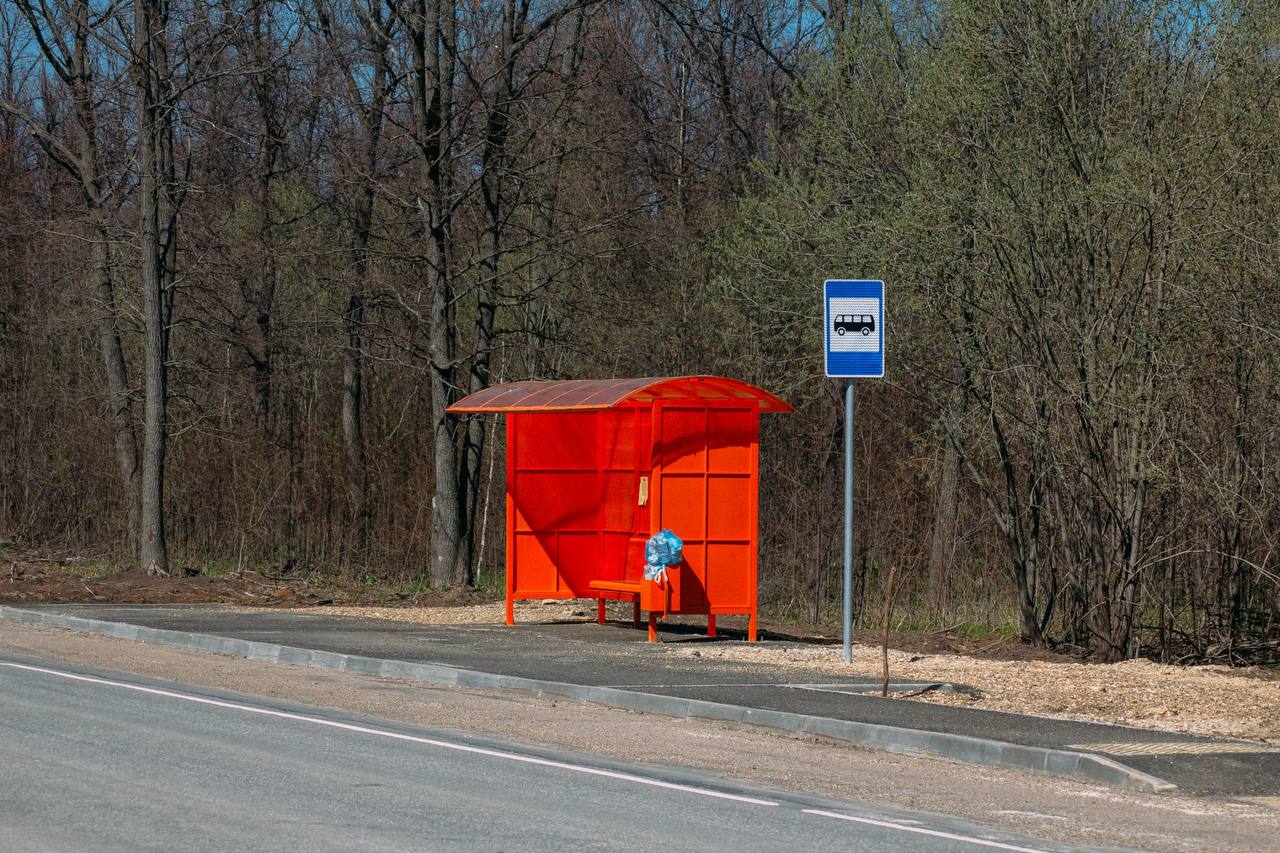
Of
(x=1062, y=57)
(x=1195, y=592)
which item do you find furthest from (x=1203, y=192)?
(x=1195, y=592)

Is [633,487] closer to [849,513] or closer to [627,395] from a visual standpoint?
[627,395]

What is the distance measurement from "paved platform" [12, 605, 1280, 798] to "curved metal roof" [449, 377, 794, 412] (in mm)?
2520

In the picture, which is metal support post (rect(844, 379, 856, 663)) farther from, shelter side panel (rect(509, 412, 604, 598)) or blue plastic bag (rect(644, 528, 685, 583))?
shelter side panel (rect(509, 412, 604, 598))

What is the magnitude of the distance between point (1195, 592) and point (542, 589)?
24.1 ft

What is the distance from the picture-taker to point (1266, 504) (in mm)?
14781

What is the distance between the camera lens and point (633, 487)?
1834 cm

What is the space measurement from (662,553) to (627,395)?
1.69 meters

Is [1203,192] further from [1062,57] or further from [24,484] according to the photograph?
[24,484]

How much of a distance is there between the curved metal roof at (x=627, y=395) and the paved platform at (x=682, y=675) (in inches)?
99.2

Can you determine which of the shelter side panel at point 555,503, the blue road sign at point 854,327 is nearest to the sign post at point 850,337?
the blue road sign at point 854,327

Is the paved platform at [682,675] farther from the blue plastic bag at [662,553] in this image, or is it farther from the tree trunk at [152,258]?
the tree trunk at [152,258]

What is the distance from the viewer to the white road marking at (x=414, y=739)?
8539 millimetres

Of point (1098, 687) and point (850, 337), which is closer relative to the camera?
point (1098, 687)

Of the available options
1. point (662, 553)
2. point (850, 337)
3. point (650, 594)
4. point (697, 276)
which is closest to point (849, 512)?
point (850, 337)
